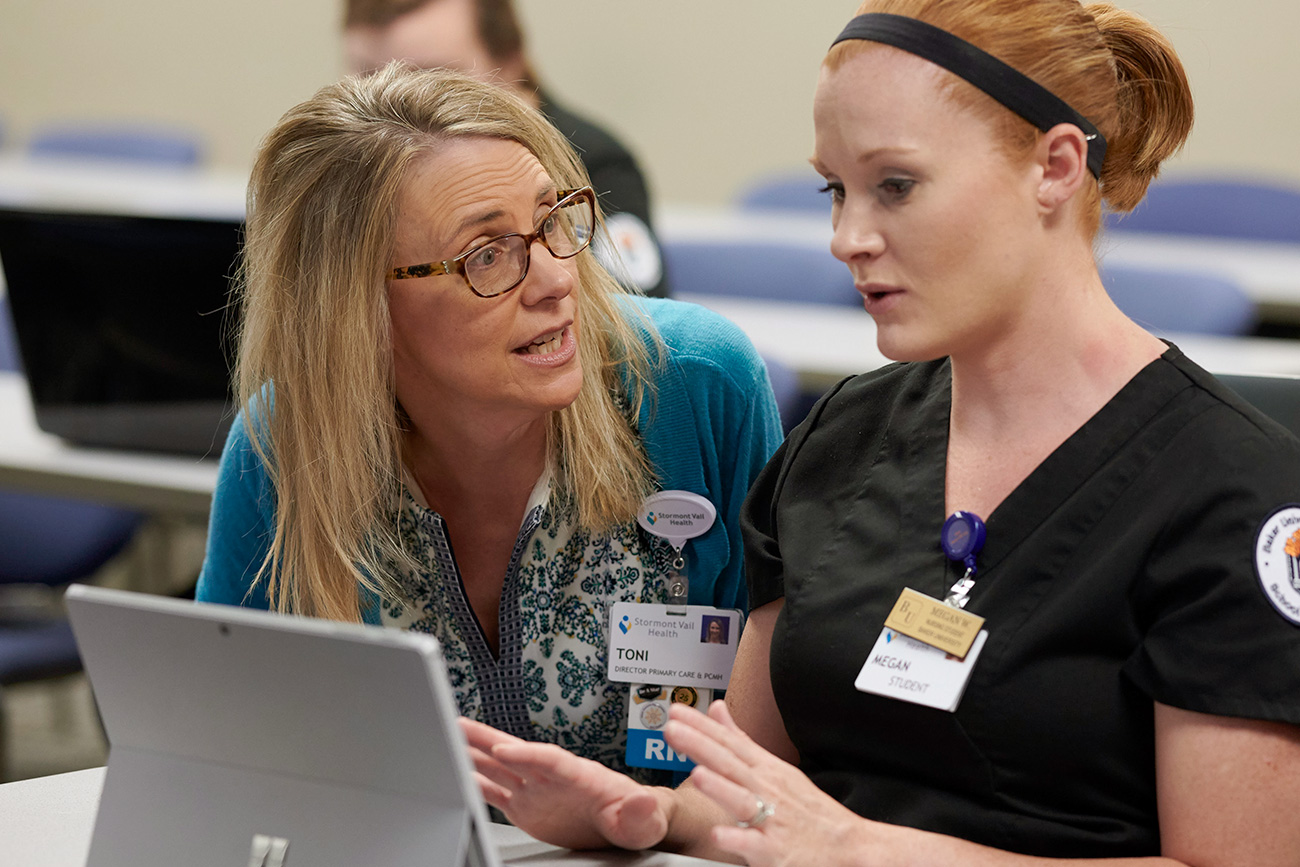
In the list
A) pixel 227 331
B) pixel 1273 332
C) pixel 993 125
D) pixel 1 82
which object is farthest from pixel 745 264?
pixel 1 82

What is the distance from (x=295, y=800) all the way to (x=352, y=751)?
0.08 m

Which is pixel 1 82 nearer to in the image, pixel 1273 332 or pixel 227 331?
pixel 227 331

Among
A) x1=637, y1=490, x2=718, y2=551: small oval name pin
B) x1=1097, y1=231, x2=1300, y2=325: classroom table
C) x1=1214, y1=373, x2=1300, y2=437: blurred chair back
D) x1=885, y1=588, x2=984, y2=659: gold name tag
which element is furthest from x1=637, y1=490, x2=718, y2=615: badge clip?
x1=1097, y1=231, x2=1300, y2=325: classroom table

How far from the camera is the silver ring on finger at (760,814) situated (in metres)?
1.08

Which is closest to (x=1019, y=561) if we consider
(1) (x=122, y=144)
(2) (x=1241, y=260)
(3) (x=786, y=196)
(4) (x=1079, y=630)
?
(4) (x=1079, y=630)

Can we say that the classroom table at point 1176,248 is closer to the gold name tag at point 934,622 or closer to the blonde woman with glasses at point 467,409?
the blonde woman with glasses at point 467,409

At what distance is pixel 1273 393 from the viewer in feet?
4.54

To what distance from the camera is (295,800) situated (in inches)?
38.8

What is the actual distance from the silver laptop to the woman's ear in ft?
2.03

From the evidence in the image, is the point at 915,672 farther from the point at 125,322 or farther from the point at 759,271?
the point at 759,271

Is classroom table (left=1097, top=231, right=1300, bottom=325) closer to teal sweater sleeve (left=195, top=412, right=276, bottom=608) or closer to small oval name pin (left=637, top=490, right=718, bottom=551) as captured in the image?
small oval name pin (left=637, top=490, right=718, bottom=551)

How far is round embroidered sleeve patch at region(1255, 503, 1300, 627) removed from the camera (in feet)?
3.36

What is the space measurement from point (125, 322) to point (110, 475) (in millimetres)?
286

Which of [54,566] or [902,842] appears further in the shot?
[54,566]
